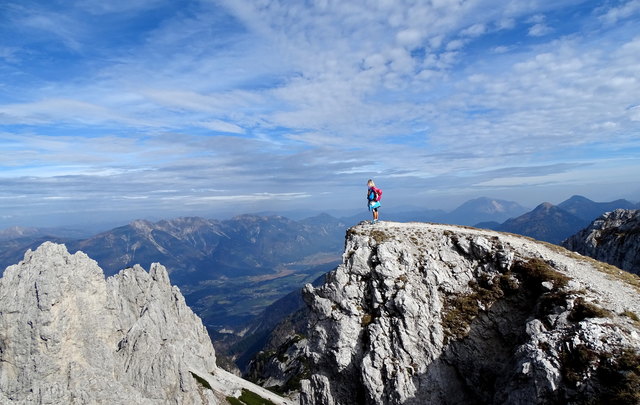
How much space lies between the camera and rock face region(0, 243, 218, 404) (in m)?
76.9

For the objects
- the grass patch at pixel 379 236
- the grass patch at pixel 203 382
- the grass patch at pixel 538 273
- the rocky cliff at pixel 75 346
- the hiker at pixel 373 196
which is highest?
the hiker at pixel 373 196

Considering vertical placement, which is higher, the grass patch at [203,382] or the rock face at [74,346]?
the rock face at [74,346]

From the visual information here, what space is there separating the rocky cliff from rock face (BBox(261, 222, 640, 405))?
72278 mm

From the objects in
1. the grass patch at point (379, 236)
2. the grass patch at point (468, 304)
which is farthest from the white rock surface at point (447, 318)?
the grass patch at point (379, 236)

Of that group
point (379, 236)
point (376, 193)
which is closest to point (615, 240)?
point (376, 193)

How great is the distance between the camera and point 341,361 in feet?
110

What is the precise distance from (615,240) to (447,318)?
5746 cm

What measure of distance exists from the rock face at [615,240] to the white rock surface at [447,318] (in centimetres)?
3940

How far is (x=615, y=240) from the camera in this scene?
67.2 metres

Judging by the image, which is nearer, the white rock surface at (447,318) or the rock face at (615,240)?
the white rock surface at (447,318)

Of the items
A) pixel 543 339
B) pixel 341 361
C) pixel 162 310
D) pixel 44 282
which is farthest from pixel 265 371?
pixel 543 339

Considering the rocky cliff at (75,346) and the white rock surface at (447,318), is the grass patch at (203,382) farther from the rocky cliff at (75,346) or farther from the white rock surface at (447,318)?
the white rock surface at (447,318)

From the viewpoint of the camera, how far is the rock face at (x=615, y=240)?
6162 centimetres

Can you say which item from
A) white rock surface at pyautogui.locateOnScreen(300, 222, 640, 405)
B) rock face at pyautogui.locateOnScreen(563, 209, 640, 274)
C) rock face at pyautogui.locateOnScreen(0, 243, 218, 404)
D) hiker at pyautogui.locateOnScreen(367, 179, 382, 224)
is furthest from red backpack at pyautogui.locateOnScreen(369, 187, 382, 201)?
rock face at pyautogui.locateOnScreen(0, 243, 218, 404)
